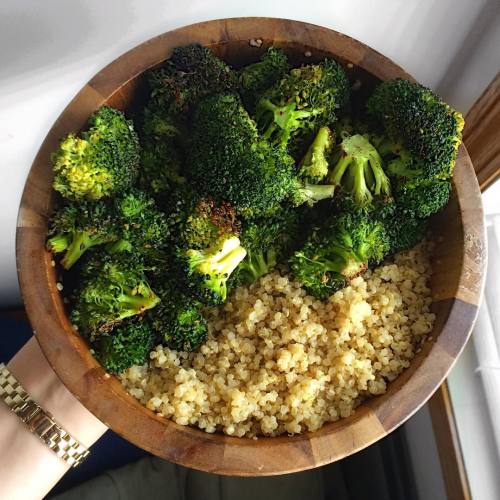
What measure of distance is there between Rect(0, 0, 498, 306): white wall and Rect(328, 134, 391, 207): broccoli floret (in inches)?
12.4

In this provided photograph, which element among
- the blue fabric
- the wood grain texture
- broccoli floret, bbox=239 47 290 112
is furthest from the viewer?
the blue fabric

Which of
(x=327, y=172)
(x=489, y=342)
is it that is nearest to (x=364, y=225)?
(x=327, y=172)

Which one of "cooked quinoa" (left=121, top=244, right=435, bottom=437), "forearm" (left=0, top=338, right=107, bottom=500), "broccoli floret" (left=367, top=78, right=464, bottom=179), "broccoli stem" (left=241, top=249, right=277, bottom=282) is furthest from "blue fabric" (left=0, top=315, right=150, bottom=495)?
"broccoli floret" (left=367, top=78, right=464, bottom=179)

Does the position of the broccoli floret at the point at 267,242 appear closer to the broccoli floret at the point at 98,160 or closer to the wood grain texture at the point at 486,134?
the broccoli floret at the point at 98,160

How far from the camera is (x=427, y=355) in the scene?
885 millimetres

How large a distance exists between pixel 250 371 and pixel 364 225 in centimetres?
31

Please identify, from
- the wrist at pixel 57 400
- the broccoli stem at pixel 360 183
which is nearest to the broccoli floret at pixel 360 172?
the broccoli stem at pixel 360 183

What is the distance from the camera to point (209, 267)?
34.0 inches

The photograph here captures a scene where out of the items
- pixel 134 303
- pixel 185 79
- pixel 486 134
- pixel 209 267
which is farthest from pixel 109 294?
pixel 486 134

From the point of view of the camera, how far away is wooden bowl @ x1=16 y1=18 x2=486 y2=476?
83 cm

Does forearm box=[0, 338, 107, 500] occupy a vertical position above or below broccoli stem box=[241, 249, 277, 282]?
below

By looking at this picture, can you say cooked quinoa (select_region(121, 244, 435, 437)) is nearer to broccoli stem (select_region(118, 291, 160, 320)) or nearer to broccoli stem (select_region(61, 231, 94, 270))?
broccoli stem (select_region(118, 291, 160, 320))

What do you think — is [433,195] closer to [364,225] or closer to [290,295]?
[364,225]

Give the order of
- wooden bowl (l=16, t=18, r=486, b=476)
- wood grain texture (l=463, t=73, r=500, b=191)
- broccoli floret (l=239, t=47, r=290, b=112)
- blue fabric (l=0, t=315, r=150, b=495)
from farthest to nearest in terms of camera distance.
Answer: blue fabric (l=0, t=315, r=150, b=495) → wood grain texture (l=463, t=73, r=500, b=191) → broccoli floret (l=239, t=47, r=290, b=112) → wooden bowl (l=16, t=18, r=486, b=476)
